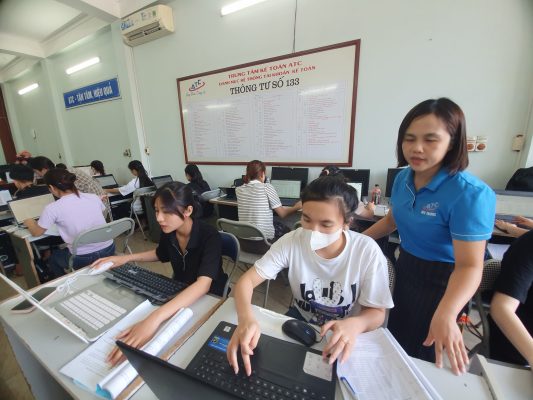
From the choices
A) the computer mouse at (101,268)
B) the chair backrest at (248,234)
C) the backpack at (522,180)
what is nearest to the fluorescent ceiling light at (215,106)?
the chair backrest at (248,234)

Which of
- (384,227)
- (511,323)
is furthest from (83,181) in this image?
(511,323)

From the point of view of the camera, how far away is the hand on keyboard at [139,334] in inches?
26.3

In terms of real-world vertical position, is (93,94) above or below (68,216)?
above

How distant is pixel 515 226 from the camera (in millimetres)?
1479

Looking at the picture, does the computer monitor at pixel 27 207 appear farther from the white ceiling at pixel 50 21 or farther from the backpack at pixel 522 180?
the backpack at pixel 522 180

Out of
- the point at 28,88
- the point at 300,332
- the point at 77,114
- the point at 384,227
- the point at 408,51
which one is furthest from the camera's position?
the point at 28,88

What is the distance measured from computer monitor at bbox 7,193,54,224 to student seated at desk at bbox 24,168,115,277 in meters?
0.40

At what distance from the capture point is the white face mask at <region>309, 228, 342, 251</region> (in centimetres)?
85

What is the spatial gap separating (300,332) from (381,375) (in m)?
0.22

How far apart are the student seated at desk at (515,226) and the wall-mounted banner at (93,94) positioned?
5.27m

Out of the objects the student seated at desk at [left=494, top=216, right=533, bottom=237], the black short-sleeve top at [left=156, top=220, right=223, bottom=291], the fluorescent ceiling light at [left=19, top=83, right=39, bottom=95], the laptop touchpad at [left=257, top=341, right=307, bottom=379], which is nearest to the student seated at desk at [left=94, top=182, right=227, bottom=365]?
the black short-sleeve top at [left=156, top=220, right=223, bottom=291]

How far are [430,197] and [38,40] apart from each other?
23.1ft

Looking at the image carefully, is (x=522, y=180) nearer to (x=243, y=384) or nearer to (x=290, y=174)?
(x=290, y=174)

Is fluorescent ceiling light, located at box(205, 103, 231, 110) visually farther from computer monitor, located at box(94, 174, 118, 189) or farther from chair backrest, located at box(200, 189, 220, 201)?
computer monitor, located at box(94, 174, 118, 189)
